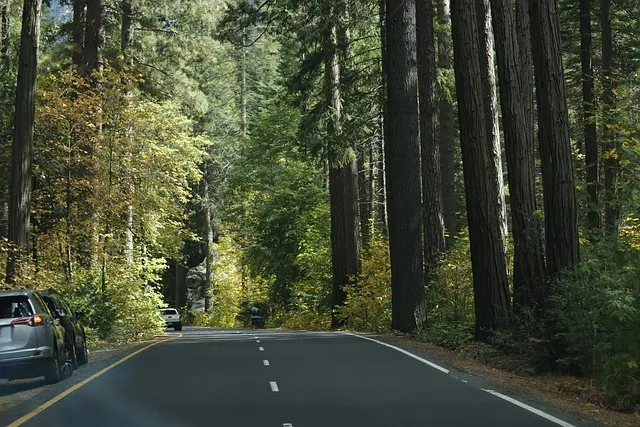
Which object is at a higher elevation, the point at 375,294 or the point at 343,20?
→ the point at 343,20

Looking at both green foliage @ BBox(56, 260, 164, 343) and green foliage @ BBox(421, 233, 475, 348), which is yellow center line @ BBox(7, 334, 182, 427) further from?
green foliage @ BBox(56, 260, 164, 343)

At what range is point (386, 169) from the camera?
3425cm

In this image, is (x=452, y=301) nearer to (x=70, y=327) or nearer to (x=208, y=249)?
(x=70, y=327)

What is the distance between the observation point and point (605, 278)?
14617 millimetres

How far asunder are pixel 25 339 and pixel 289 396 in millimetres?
5313

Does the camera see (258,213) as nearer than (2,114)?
No

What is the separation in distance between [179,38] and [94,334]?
1522 cm

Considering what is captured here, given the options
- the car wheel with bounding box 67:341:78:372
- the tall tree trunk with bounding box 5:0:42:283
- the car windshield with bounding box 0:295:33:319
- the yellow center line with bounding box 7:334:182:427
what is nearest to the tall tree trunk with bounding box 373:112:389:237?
the tall tree trunk with bounding box 5:0:42:283

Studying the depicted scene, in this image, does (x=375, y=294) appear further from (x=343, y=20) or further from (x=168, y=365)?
(x=168, y=365)

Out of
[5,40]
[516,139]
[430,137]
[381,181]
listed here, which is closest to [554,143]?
[516,139]

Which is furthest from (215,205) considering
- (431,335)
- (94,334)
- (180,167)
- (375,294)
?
(431,335)

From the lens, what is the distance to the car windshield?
56.5 feet

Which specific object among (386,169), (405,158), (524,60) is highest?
(524,60)

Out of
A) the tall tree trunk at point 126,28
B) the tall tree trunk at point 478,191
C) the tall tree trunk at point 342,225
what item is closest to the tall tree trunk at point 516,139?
the tall tree trunk at point 478,191
